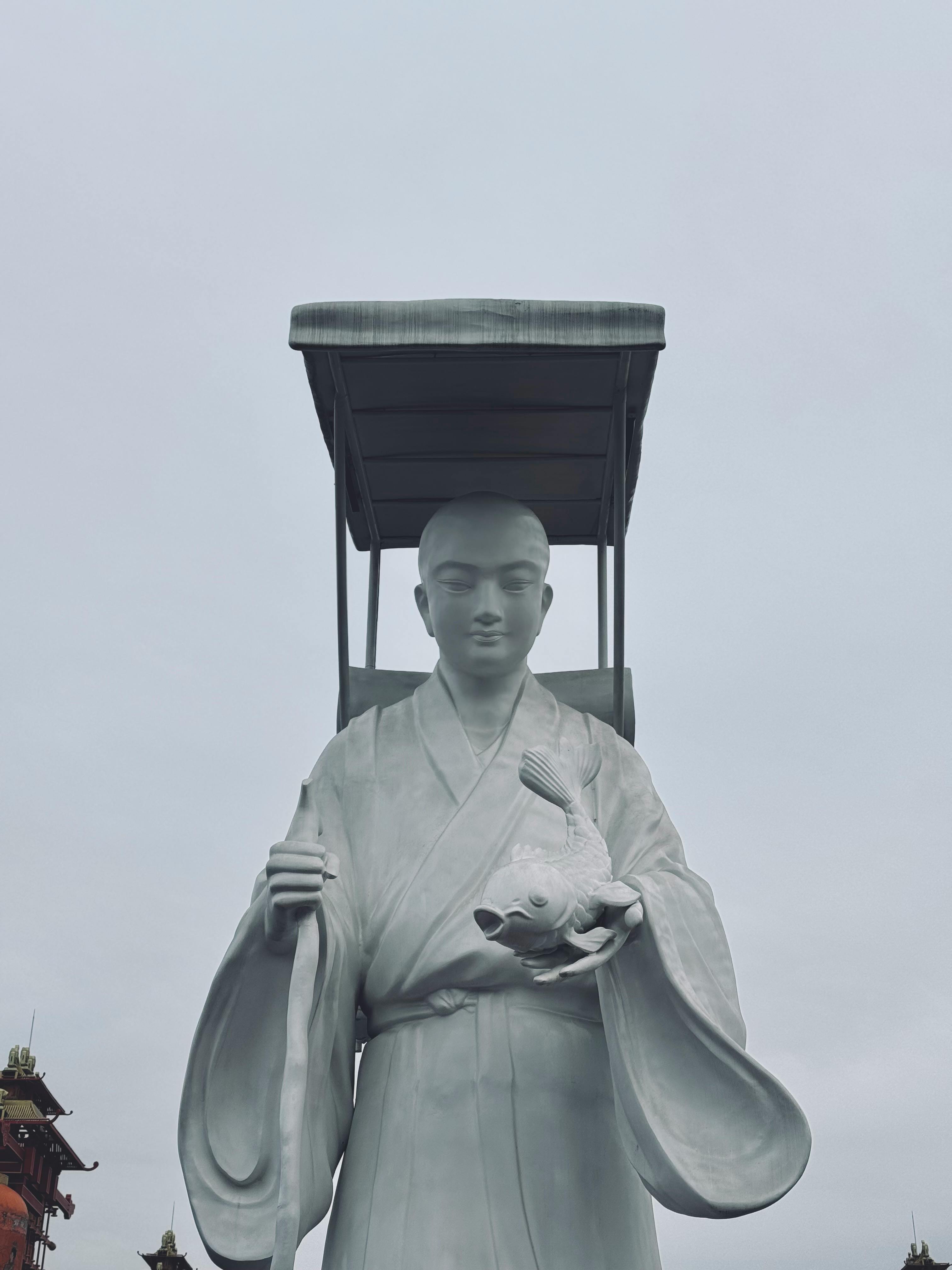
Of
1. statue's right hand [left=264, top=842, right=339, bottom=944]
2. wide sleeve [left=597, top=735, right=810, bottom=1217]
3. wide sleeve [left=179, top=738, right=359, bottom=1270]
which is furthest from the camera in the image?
wide sleeve [left=179, top=738, right=359, bottom=1270]

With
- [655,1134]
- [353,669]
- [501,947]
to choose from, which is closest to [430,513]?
[353,669]

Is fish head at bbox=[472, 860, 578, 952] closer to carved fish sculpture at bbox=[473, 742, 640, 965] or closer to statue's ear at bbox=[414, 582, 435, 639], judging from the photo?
carved fish sculpture at bbox=[473, 742, 640, 965]

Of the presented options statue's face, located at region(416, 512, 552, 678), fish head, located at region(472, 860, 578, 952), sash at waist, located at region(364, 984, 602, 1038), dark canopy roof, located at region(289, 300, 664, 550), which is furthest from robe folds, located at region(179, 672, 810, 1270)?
dark canopy roof, located at region(289, 300, 664, 550)

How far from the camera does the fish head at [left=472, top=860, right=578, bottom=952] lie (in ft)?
15.0

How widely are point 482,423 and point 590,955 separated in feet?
9.15

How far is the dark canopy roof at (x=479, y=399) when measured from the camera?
554 cm

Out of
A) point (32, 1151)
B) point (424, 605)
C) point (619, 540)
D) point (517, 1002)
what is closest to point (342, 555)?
point (424, 605)

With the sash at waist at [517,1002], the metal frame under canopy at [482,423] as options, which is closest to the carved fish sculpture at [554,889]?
the sash at waist at [517,1002]

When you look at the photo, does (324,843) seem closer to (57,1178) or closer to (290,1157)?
(290,1157)

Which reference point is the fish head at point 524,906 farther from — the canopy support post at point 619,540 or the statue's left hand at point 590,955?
the canopy support post at point 619,540

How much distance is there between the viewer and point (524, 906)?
4.56 metres

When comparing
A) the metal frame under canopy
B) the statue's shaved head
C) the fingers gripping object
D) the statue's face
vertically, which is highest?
the metal frame under canopy

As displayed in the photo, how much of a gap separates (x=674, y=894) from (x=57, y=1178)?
1608 centimetres

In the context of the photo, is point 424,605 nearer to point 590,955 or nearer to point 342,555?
point 342,555
